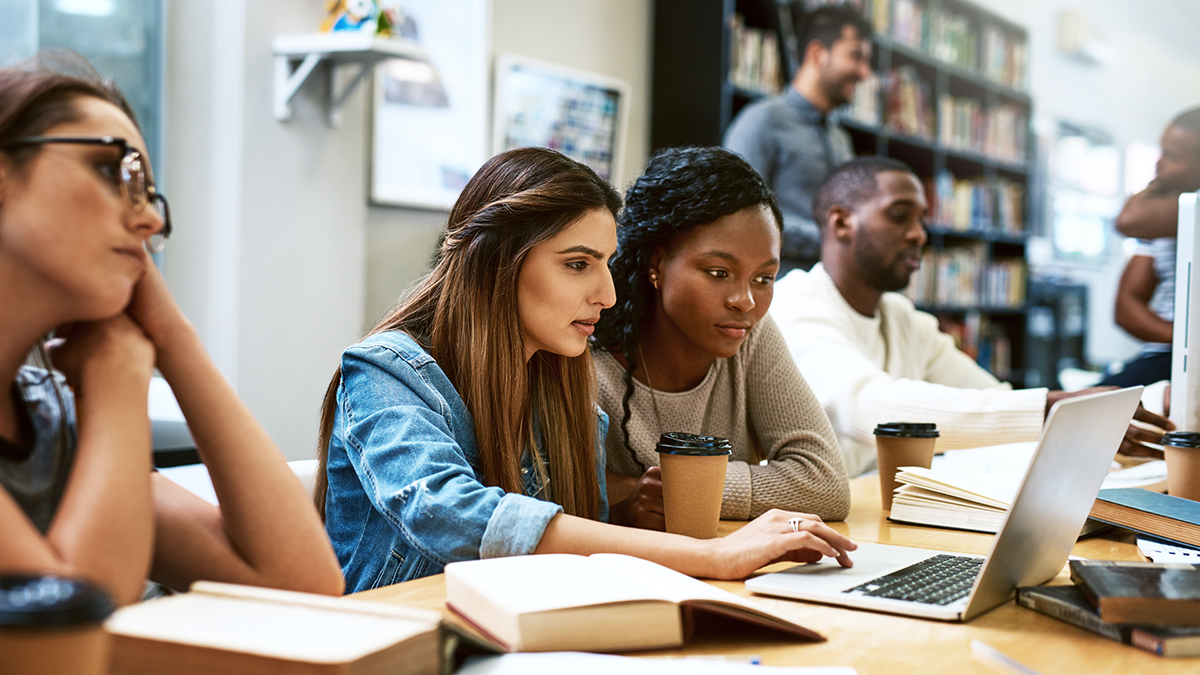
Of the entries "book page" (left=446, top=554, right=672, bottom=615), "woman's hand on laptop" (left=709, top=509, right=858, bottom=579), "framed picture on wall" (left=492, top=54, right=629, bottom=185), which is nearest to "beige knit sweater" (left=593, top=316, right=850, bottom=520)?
"woman's hand on laptop" (left=709, top=509, right=858, bottom=579)

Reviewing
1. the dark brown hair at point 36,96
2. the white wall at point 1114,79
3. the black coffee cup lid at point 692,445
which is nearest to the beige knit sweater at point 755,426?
the black coffee cup lid at point 692,445

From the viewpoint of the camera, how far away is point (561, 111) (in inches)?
146

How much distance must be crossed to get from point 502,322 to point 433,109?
2233 mm

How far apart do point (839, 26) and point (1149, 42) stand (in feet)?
20.0

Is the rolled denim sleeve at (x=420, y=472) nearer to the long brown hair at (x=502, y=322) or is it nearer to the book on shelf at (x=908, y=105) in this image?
the long brown hair at (x=502, y=322)

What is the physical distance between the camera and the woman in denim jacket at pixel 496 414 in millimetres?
1019

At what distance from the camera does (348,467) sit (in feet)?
3.91

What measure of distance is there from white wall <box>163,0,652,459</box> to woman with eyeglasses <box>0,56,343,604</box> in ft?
5.81

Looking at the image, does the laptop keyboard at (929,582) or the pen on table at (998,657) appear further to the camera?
the laptop keyboard at (929,582)

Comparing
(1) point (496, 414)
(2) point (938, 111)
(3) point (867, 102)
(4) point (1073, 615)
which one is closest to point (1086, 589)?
(4) point (1073, 615)

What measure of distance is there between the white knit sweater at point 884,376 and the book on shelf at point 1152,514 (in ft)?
1.54

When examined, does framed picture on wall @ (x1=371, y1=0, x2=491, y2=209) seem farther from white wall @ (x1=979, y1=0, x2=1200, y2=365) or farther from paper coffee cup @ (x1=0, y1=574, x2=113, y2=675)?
white wall @ (x1=979, y1=0, x2=1200, y2=365)

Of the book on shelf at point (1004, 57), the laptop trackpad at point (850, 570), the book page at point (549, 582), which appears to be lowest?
the laptop trackpad at point (850, 570)

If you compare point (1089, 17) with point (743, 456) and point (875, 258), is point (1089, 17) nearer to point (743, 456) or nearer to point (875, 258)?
point (875, 258)
